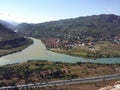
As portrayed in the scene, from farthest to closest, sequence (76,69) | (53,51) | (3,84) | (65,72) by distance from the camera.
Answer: (53,51) → (76,69) → (65,72) → (3,84)

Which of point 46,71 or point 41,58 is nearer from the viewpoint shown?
point 46,71

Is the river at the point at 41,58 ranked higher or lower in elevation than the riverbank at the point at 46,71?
higher

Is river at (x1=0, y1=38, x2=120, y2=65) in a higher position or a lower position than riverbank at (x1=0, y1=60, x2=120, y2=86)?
higher

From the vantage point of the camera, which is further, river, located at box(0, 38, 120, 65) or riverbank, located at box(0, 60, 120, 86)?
river, located at box(0, 38, 120, 65)

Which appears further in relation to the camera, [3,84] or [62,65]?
[62,65]

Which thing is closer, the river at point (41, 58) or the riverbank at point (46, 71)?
the riverbank at point (46, 71)

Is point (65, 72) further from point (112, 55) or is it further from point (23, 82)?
point (112, 55)

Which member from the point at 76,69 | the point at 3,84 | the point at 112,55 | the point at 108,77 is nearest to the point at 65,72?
the point at 76,69

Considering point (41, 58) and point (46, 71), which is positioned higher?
point (41, 58)
